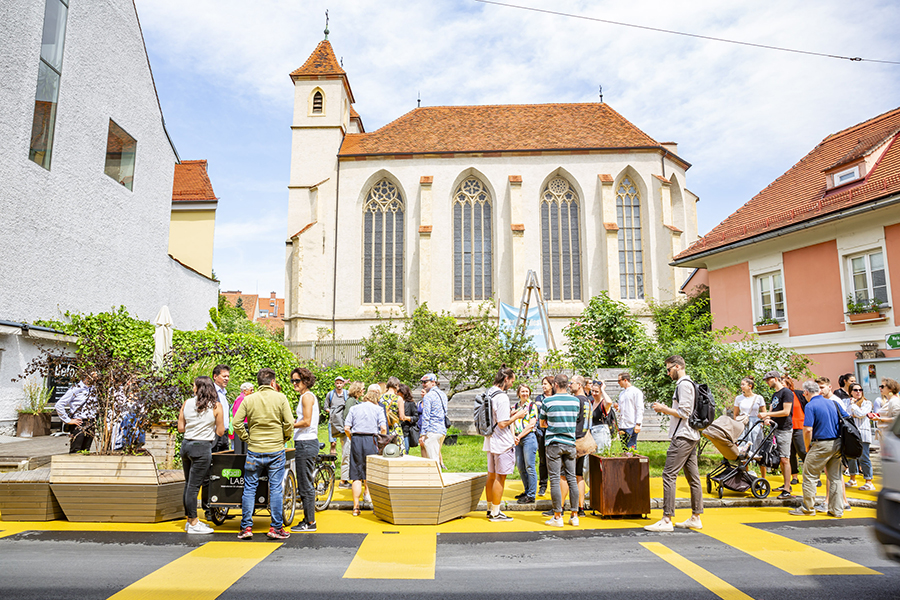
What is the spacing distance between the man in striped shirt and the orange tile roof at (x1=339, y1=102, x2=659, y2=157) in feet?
85.9

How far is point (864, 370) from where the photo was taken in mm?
14812

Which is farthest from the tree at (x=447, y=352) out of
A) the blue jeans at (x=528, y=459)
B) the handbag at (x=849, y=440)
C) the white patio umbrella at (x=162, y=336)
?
the handbag at (x=849, y=440)

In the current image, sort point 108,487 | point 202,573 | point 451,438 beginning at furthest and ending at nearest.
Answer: point 451,438, point 108,487, point 202,573

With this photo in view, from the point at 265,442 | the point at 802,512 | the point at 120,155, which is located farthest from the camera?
the point at 120,155

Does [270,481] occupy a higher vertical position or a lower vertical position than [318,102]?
lower

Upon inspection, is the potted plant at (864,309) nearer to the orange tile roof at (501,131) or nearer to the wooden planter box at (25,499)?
the wooden planter box at (25,499)

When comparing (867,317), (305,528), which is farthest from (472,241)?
(305,528)

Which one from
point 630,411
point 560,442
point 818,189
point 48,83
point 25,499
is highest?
point 48,83

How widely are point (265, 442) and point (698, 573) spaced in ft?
14.3

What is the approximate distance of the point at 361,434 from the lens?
7703 mm

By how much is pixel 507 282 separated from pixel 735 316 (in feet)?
43.5

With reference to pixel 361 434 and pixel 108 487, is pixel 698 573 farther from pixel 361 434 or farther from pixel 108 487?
pixel 108 487

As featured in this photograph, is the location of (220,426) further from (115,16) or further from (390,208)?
(390,208)

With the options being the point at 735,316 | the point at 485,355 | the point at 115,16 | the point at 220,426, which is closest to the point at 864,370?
the point at 735,316
